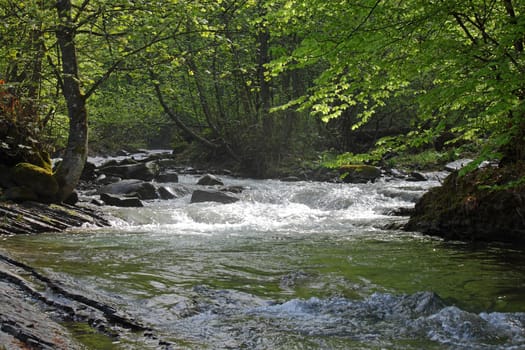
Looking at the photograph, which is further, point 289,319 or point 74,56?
point 74,56

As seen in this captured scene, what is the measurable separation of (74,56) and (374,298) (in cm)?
971

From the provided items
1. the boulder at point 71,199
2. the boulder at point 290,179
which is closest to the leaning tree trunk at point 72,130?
the boulder at point 71,199

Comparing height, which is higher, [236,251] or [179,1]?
[179,1]

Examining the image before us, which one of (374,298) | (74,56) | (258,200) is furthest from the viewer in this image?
(258,200)

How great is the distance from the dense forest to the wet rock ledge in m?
0.70

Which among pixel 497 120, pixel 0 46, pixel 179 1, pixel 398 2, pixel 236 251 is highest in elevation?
pixel 179 1

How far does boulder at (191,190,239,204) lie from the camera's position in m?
15.8

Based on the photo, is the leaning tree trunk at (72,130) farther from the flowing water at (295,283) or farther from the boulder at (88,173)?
the boulder at (88,173)

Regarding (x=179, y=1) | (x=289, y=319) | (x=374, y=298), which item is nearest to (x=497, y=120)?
(x=374, y=298)

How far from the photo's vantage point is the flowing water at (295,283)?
3.98m

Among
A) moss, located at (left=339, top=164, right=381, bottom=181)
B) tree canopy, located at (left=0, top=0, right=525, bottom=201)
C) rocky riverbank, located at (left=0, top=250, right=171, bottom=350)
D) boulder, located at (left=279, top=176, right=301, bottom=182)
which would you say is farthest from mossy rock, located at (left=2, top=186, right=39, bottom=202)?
moss, located at (left=339, top=164, right=381, bottom=181)

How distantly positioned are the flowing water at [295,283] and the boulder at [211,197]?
409 centimetres

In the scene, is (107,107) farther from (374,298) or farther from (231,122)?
(374,298)

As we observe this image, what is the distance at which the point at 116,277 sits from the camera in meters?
5.87
